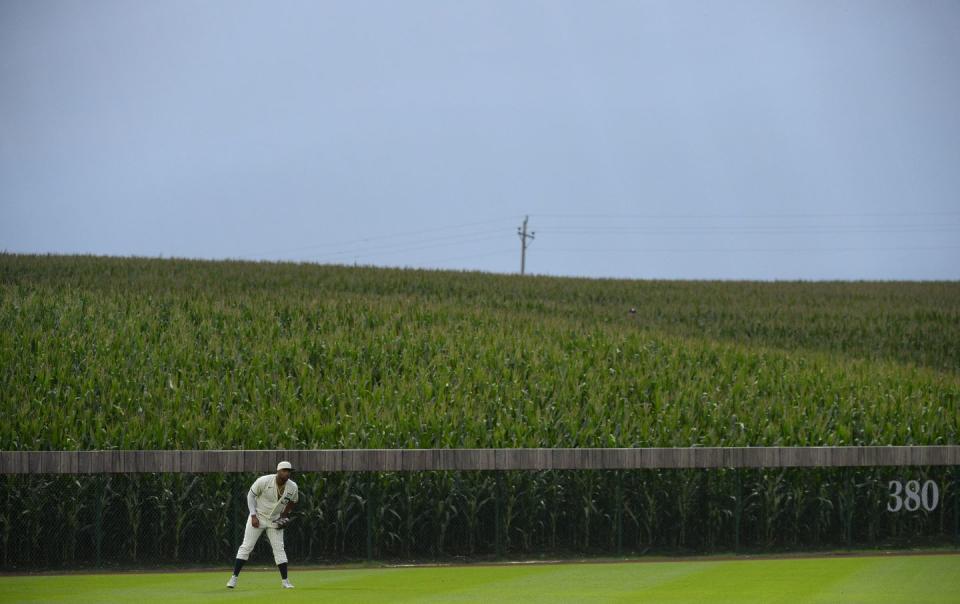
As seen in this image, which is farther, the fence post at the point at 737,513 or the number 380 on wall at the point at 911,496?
the number 380 on wall at the point at 911,496

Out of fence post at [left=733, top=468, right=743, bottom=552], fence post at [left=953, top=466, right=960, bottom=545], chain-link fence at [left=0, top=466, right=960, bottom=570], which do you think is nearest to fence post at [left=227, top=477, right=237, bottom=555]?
chain-link fence at [left=0, top=466, right=960, bottom=570]

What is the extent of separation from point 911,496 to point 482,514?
8.65 m

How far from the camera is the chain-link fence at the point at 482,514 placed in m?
19.8

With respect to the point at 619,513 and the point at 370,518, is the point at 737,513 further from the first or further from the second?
the point at 370,518

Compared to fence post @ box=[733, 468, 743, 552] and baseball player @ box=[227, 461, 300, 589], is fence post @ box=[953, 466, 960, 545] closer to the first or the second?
fence post @ box=[733, 468, 743, 552]

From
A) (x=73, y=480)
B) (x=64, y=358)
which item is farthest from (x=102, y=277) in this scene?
(x=73, y=480)

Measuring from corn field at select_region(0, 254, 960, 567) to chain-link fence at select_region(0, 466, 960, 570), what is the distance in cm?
4

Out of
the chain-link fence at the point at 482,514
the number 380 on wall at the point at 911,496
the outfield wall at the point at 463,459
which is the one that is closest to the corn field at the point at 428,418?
the chain-link fence at the point at 482,514

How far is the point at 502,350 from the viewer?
30984 millimetres

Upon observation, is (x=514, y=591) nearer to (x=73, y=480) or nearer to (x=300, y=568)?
(x=300, y=568)

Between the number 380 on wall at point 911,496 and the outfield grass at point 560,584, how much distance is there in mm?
2513

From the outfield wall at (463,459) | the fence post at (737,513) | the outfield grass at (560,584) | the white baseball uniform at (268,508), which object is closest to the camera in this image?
the outfield grass at (560,584)

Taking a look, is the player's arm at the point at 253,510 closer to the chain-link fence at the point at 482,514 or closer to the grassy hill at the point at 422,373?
the chain-link fence at the point at 482,514

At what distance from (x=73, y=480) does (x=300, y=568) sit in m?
4.30
